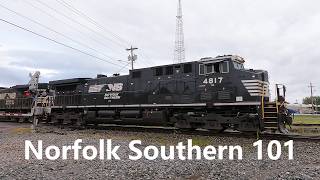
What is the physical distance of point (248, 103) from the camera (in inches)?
600

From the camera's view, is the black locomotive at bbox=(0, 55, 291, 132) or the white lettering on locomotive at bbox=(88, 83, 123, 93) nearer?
the black locomotive at bbox=(0, 55, 291, 132)

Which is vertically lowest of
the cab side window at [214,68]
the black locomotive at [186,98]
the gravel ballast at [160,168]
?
the gravel ballast at [160,168]

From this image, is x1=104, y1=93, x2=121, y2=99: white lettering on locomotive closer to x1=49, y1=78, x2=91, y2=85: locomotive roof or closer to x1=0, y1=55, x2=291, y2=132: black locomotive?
x1=0, y1=55, x2=291, y2=132: black locomotive

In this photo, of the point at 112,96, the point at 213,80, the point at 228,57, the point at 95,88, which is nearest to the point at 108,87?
the point at 112,96

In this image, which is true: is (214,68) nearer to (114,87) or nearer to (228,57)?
(228,57)

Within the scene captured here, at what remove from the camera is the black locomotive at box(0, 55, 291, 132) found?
15.2 metres

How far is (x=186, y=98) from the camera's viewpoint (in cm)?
1739

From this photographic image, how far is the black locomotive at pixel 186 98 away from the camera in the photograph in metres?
15.2

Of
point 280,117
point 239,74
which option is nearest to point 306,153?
point 280,117

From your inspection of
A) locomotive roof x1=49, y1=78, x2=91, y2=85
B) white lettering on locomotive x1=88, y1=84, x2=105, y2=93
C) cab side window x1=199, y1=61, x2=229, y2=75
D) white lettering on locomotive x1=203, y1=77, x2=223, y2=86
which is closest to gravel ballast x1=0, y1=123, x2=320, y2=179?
white lettering on locomotive x1=203, y1=77, x2=223, y2=86

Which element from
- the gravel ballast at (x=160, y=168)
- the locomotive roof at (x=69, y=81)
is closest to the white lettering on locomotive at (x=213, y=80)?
the gravel ballast at (x=160, y=168)

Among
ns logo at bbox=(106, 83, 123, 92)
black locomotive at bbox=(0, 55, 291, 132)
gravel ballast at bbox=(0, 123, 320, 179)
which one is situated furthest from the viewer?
ns logo at bbox=(106, 83, 123, 92)

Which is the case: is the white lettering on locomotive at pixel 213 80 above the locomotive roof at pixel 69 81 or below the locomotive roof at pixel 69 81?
below

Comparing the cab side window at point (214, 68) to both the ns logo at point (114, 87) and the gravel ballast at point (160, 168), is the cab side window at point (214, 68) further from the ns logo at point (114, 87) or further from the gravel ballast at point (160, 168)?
the gravel ballast at point (160, 168)
